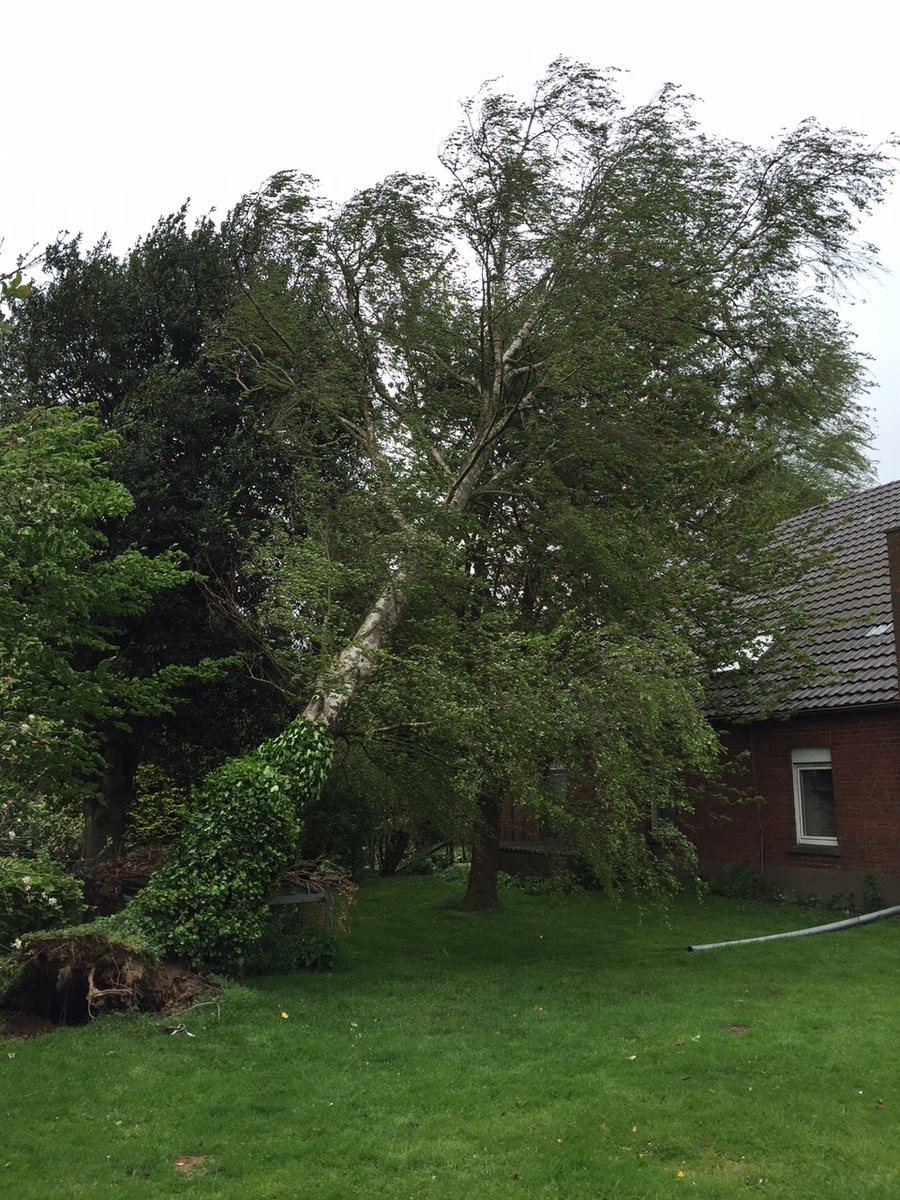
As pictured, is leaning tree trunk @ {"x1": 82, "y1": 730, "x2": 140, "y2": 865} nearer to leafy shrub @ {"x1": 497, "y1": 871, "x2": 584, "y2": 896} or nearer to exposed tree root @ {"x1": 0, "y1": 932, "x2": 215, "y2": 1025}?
leafy shrub @ {"x1": 497, "y1": 871, "x2": 584, "y2": 896}

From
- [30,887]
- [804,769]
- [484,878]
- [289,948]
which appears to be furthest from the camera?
[484,878]

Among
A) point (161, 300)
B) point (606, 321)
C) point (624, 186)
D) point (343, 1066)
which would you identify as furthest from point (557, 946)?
point (161, 300)

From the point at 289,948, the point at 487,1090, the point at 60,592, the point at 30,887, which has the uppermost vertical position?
the point at 60,592

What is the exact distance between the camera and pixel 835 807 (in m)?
16.8

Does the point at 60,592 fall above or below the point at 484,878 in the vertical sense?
above

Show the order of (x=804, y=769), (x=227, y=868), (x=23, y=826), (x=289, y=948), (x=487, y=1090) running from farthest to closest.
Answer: (x=804, y=769) → (x=289, y=948) → (x=227, y=868) → (x=23, y=826) → (x=487, y=1090)

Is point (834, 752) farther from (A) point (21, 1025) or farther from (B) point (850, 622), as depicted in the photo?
(A) point (21, 1025)

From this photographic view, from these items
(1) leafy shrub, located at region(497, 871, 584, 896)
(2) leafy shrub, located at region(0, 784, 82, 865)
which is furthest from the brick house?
(2) leafy shrub, located at region(0, 784, 82, 865)

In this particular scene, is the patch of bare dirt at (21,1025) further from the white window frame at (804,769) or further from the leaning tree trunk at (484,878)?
the white window frame at (804,769)

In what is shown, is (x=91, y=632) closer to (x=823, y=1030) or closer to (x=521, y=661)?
(x=521, y=661)

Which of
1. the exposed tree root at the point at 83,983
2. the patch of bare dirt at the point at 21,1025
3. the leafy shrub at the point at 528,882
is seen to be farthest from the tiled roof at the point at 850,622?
the patch of bare dirt at the point at 21,1025

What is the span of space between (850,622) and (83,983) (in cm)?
1361

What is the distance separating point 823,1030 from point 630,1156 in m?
3.46

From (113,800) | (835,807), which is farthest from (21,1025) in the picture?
(835,807)
